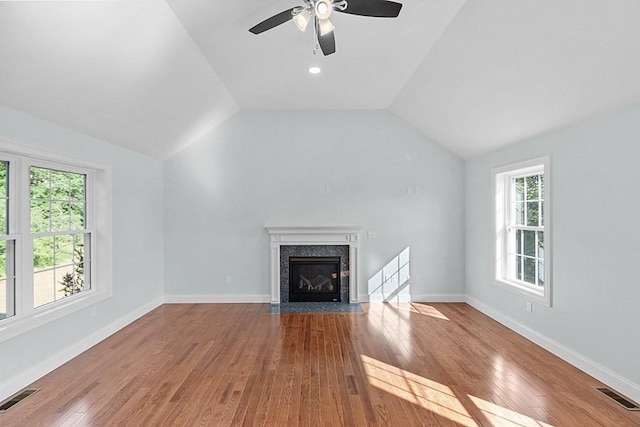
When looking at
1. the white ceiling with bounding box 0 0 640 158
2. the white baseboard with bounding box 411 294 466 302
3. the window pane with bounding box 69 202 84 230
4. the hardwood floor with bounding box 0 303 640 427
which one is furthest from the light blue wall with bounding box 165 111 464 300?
the window pane with bounding box 69 202 84 230

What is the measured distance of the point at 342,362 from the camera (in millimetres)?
3531

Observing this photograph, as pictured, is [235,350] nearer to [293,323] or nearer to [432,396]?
[293,323]

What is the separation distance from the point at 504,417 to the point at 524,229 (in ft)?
8.65

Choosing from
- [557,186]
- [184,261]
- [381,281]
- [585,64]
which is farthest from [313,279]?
[585,64]

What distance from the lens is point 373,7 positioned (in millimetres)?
2359

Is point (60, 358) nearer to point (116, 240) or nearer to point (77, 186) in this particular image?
point (116, 240)

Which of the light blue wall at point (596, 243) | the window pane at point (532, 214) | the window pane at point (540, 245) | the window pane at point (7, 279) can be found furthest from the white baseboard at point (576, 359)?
the window pane at point (7, 279)

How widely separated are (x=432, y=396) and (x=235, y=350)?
205cm

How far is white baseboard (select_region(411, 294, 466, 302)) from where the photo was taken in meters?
5.91

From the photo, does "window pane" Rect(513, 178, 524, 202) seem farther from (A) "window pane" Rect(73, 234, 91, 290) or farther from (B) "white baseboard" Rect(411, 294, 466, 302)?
(A) "window pane" Rect(73, 234, 91, 290)

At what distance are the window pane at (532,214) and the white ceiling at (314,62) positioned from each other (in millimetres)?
847

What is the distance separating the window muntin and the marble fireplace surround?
252cm

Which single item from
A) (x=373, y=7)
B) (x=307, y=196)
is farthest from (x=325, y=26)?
(x=307, y=196)

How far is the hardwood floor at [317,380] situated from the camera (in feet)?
8.50
